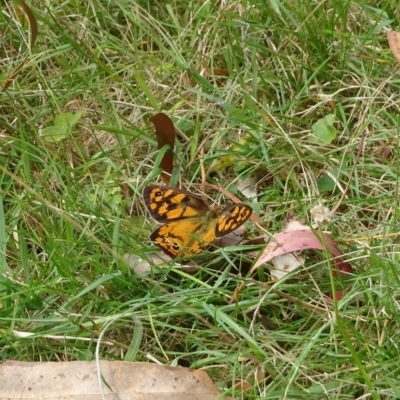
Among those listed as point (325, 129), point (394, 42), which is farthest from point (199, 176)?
point (394, 42)

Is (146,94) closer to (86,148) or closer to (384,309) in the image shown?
(86,148)

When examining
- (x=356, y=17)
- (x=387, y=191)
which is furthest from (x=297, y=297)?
(x=356, y=17)

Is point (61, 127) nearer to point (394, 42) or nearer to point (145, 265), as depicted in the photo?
point (145, 265)

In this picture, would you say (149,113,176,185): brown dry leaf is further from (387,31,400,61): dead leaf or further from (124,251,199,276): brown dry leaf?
(387,31,400,61): dead leaf

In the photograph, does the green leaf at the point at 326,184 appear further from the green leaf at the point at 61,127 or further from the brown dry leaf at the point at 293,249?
the green leaf at the point at 61,127

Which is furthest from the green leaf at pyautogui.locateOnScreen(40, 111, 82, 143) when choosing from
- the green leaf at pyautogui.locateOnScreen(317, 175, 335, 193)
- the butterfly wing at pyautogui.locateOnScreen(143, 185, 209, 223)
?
the green leaf at pyautogui.locateOnScreen(317, 175, 335, 193)

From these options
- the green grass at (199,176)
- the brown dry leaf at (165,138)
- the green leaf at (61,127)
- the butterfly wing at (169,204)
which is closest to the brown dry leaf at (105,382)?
the green grass at (199,176)
